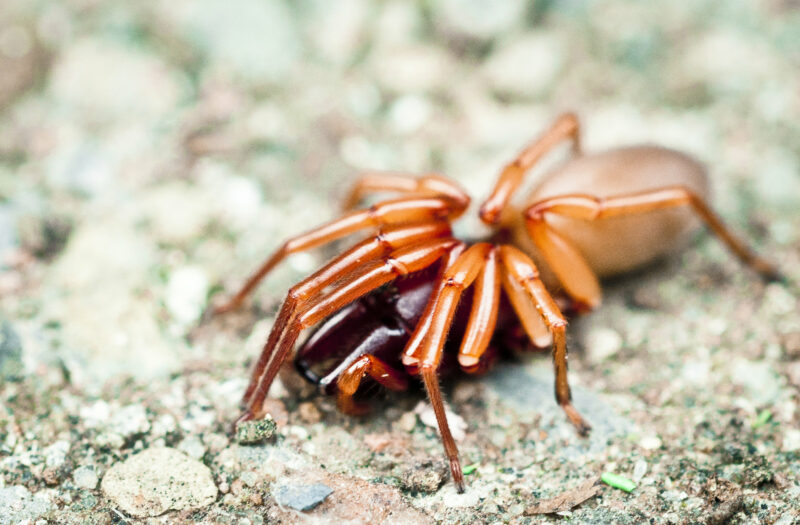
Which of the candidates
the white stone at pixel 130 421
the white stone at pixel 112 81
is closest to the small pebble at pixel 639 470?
the white stone at pixel 130 421

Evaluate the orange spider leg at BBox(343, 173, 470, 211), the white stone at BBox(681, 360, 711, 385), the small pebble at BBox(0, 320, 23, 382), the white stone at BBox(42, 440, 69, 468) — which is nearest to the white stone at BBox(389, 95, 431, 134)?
the orange spider leg at BBox(343, 173, 470, 211)

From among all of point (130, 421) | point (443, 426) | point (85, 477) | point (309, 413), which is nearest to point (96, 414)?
point (130, 421)

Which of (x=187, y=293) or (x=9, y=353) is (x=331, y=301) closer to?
(x=187, y=293)

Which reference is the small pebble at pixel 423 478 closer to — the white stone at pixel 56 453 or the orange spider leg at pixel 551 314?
the orange spider leg at pixel 551 314

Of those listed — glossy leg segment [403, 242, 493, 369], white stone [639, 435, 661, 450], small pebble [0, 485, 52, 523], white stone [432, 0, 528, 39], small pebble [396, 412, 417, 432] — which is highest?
white stone [432, 0, 528, 39]

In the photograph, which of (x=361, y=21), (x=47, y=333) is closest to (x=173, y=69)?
(x=361, y=21)

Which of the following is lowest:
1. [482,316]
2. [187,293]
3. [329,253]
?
[187,293]

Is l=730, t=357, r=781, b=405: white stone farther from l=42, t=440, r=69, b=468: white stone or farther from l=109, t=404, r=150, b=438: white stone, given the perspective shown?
l=42, t=440, r=69, b=468: white stone
